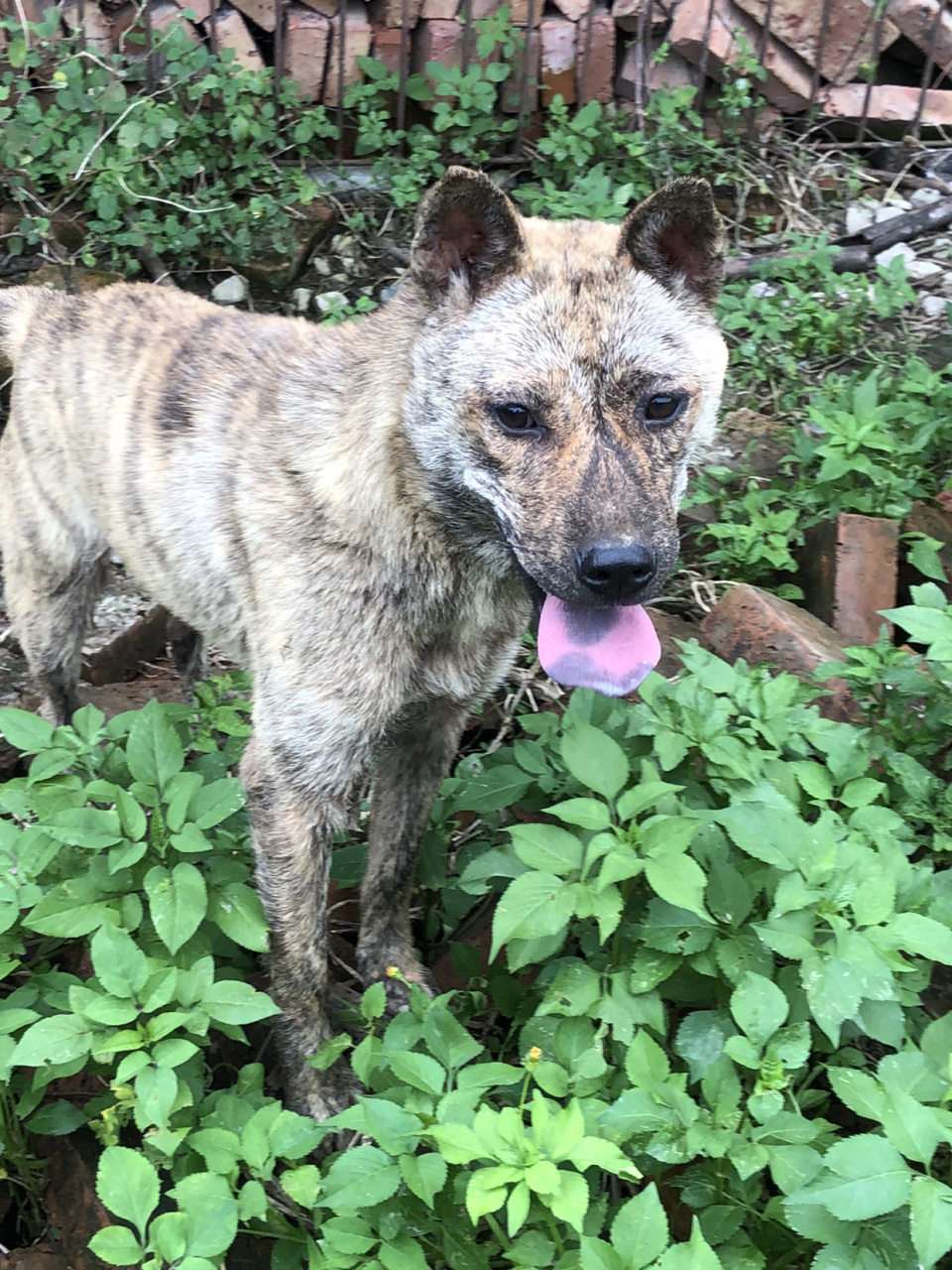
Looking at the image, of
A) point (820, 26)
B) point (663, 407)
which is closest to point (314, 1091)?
point (663, 407)

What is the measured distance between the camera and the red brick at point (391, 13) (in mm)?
4770

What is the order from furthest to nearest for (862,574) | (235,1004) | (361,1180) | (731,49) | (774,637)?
1. (731,49)
2. (862,574)
3. (774,637)
4. (235,1004)
5. (361,1180)

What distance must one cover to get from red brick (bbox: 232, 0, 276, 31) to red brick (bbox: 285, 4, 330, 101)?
3.3 inches

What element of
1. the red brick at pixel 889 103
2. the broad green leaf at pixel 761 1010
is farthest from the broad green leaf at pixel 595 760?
the red brick at pixel 889 103

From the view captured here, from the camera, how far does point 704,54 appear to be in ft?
16.1

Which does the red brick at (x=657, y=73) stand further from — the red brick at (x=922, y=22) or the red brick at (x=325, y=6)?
the red brick at (x=325, y=6)

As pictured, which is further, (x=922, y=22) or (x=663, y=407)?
(x=922, y=22)

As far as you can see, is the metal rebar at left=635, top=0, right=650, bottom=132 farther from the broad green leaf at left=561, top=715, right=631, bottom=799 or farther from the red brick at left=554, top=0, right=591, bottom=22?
the broad green leaf at left=561, top=715, right=631, bottom=799

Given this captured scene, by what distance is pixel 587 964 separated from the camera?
2.05m

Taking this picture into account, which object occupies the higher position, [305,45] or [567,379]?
[305,45]

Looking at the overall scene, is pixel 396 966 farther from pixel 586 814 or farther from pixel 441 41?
pixel 441 41

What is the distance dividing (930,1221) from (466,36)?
469 centimetres

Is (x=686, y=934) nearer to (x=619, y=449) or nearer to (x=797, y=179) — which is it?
(x=619, y=449)

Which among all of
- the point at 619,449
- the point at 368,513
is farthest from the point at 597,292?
the point at 368,513
